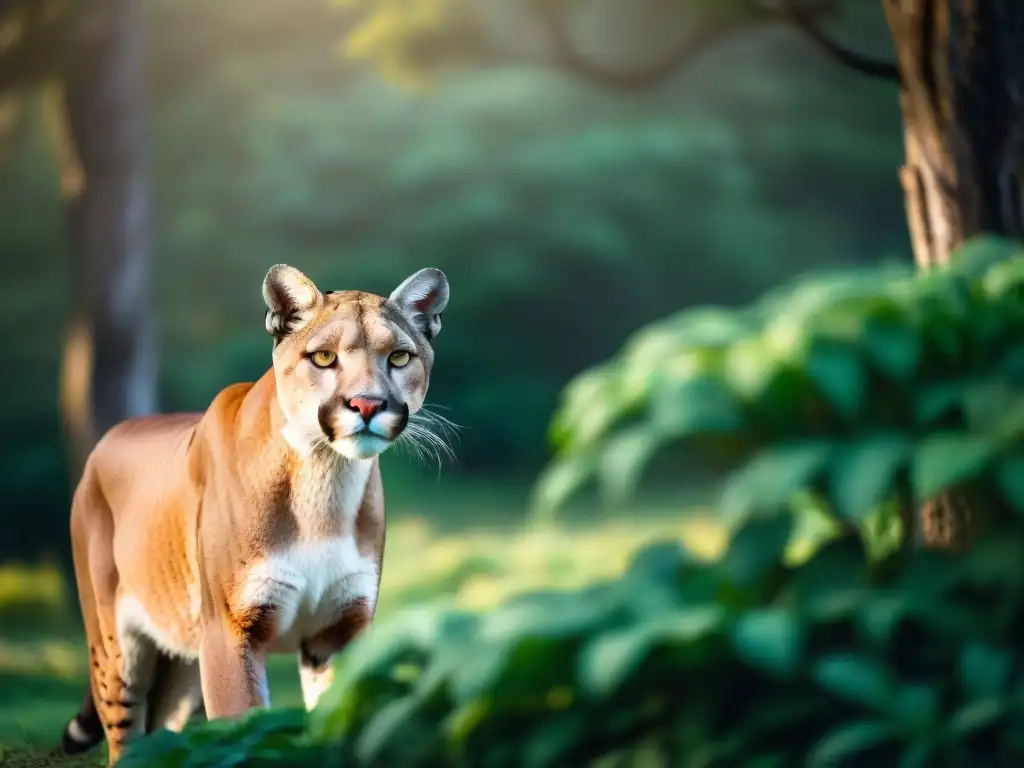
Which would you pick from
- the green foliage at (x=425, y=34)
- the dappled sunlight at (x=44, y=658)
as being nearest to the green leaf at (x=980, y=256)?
the dappled sunlight at (x=44, y=658)

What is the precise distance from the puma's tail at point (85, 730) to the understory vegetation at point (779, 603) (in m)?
1.54

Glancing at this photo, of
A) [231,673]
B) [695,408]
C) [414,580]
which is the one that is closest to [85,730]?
[231,673]

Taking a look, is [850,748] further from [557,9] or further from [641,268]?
[641,268]

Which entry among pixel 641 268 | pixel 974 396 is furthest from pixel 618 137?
pixel 974 396

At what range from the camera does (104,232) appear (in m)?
6.75

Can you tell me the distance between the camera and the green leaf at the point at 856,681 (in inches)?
85.8

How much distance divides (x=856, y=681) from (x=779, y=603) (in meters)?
0.22

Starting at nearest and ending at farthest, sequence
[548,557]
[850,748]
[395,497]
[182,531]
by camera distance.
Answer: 1. [850,748]
2. [182,531]
3. [548,557]
4. [395,497]

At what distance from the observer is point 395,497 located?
9352mm

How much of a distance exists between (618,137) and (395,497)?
372 cm

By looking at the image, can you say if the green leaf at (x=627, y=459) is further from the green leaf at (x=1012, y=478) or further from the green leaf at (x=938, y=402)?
the green leaf at (x=1012, y=478)

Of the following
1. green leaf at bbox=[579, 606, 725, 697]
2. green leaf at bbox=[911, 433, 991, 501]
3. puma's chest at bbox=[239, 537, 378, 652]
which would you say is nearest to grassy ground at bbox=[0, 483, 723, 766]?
puma's chest at bbox=[239, 537, 378, 652]

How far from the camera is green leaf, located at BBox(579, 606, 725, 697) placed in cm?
214

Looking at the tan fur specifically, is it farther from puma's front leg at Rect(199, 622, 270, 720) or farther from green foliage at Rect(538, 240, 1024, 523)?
green foliage at Rect(538, 240, 1024, 523)
